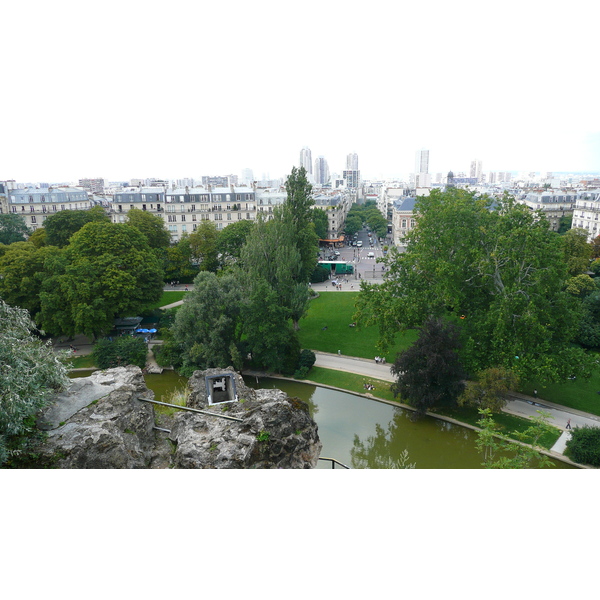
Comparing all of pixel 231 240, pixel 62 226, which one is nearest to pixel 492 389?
pixel 231 240

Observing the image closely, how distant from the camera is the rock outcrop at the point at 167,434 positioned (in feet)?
10.5

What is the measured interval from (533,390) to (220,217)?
61.7 feet

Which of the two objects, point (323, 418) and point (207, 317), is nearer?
point (323, 418)

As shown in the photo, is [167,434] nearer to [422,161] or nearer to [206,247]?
[206,247]

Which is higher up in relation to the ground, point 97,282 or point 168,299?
point 97,282

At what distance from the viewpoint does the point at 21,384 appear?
301 centimetres

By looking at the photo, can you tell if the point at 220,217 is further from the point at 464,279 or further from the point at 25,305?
the point at 464,279

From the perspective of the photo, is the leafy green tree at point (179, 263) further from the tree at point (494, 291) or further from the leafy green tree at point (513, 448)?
the leafy green tree at point (513, 448)

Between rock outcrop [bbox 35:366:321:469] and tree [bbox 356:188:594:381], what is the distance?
580 cm

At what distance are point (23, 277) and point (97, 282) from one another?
2.30 metres

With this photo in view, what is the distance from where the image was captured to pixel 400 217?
29453mm

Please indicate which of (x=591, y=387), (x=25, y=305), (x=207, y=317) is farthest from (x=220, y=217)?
(x=591, y=387)

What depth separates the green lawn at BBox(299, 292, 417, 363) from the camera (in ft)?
41.0

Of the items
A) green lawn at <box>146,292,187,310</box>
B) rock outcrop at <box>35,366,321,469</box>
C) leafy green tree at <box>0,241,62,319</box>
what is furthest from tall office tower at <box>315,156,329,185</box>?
rock outcrop at <box>35,366,321,469</box>
